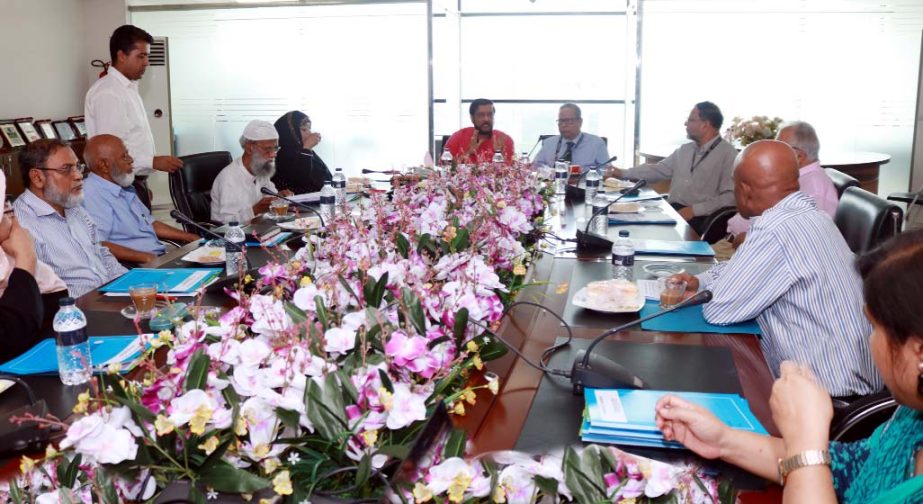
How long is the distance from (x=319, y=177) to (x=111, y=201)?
1967 millimetres

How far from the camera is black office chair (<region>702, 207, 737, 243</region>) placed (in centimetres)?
442

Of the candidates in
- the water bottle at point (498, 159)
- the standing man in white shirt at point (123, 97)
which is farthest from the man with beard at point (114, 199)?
the water bottle at point (498, 159)

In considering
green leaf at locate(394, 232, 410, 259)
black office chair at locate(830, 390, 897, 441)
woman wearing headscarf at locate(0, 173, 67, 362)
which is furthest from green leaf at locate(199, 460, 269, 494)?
black office chair at locate(830, 390, 897, 441)

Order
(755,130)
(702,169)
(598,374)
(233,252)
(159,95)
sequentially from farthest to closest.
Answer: (159,95) → (755,130) → (702,169) → (233,252) → (598,374)

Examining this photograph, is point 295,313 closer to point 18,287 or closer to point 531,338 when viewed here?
point 531,338

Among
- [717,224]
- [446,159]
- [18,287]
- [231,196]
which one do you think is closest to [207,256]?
[18,287]

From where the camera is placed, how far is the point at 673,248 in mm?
3023

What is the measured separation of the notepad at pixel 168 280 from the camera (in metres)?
2.38

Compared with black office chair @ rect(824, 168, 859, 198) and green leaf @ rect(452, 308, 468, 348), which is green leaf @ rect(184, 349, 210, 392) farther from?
black office chair @ rect(824, 168, 859, 198)

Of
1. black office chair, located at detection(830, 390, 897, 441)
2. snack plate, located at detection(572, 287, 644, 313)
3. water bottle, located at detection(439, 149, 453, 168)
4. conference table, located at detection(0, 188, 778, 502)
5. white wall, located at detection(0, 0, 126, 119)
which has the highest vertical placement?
white wall, located at detection(0, 0, 126, 119)

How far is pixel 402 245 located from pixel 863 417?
3.42 ft

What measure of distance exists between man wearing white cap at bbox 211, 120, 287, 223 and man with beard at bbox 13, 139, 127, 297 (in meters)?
1.32

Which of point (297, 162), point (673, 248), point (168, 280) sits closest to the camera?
point (168, 280)

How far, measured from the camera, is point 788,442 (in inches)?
47.6
